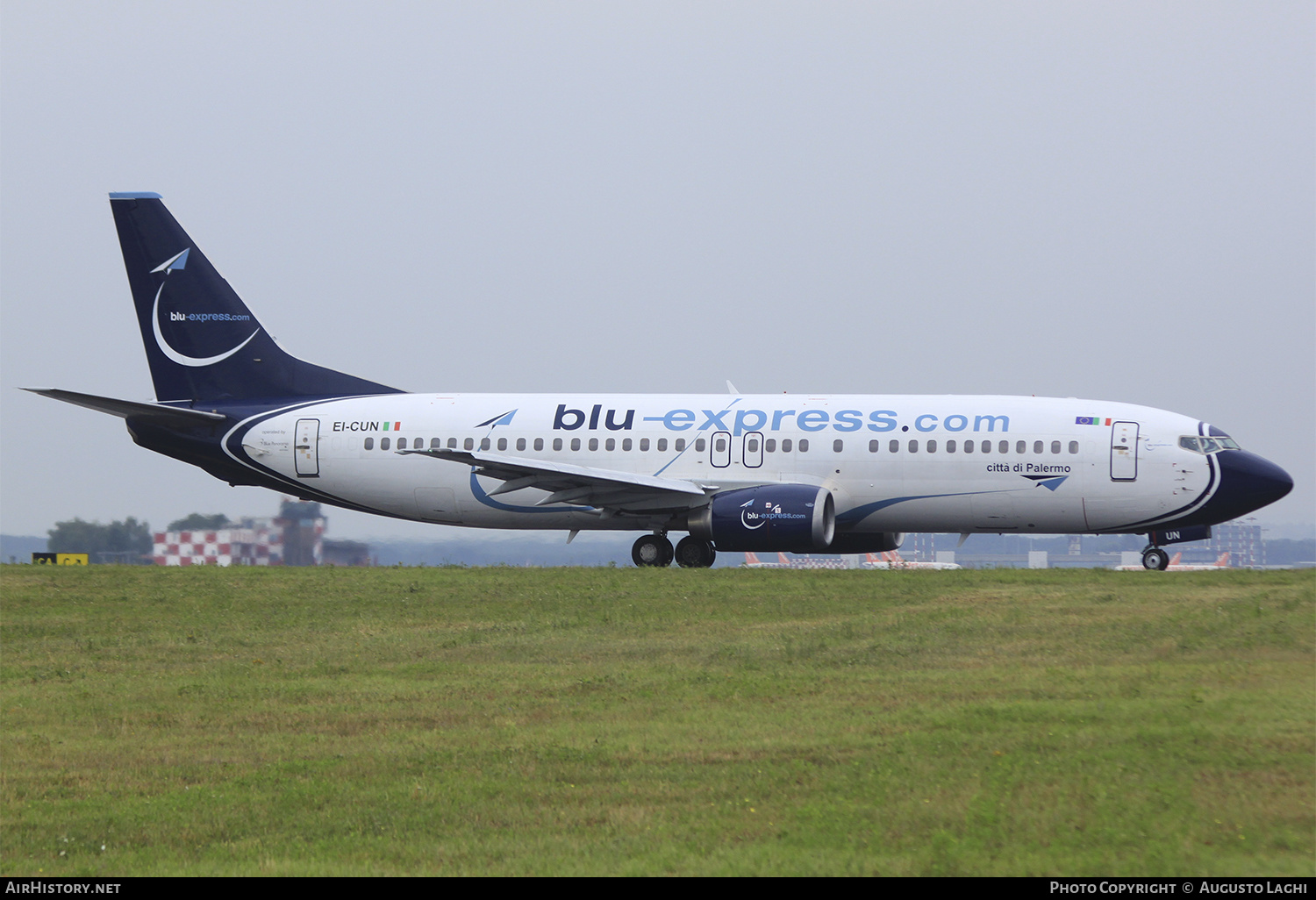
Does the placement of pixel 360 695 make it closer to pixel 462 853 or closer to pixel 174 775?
pixel 174 775

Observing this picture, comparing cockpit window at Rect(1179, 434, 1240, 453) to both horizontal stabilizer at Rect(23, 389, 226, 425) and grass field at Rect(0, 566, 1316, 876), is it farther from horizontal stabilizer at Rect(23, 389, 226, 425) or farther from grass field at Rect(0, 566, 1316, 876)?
horizontal stabilizer at Rect(23, 389, 226, 425)

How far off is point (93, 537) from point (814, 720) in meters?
33.8

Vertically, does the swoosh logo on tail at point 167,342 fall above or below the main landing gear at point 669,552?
above

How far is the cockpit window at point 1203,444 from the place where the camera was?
89.6 feet

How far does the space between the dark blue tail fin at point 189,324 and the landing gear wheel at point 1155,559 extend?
1799cm

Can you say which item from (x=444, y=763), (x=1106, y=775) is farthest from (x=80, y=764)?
(x=1106, y=775)

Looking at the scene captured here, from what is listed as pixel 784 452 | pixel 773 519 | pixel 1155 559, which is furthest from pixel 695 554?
pixel 1155 559

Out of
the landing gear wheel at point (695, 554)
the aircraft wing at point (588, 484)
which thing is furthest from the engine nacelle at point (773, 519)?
the landing gear wheel at point (695, 554)

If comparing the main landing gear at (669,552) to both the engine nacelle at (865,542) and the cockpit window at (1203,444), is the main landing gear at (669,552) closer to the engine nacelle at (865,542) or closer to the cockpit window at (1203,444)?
the engine nacelle at (865,542)

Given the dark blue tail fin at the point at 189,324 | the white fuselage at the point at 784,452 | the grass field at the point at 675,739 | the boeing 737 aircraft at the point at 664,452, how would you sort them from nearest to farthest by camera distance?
the grass field at the point at 675,739
the boeing 737 aircraft at the point at 664,452
the white fuselage at the point at 784,452
the dark blue tail fin at the point at 189,324

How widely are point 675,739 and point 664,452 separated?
59.7ft

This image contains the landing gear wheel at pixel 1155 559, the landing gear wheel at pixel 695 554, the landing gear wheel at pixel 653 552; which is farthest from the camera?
the landing gear wheel at pixel 653 552

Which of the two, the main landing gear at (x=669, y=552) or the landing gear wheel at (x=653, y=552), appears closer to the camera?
the main landing gear at (x=669, y=552)

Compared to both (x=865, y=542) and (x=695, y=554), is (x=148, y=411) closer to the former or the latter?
(x=695, y=554)
